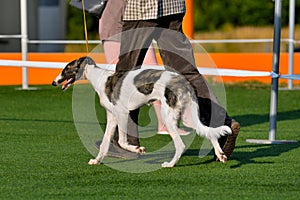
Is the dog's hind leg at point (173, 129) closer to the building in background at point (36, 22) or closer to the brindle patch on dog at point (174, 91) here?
the brindle patch on dog at point (174, 91)

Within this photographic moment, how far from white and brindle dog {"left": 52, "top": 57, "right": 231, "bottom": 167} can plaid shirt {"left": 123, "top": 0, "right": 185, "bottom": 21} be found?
1.41 ft

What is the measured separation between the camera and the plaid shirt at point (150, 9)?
6289mm

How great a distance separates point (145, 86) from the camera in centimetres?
597

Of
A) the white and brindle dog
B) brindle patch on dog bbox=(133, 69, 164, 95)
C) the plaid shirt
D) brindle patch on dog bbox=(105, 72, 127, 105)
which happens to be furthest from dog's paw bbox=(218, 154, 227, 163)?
the plaid shirt

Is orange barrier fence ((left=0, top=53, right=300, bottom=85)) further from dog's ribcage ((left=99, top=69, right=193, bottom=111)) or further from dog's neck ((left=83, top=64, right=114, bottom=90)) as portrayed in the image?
dog's ribcage ((left=99, top=69, right=193, bottom=111))

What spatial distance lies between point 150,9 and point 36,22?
1375 cm

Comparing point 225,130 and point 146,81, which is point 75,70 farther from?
point 225,130

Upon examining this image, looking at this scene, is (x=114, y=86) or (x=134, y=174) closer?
(x=134, y=174)

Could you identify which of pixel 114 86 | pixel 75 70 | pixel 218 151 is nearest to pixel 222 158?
pixel 218 151

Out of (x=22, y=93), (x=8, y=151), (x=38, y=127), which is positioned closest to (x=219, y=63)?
(x=22, y=93)

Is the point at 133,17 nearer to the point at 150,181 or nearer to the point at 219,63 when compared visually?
the point at 150,181

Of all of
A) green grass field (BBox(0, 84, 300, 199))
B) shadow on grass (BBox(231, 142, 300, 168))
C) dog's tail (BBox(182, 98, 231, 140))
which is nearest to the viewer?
green grass field (BBox(0, 84, 300, 199))

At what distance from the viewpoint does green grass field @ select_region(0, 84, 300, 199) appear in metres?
5.15

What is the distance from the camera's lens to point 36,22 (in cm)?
1977
